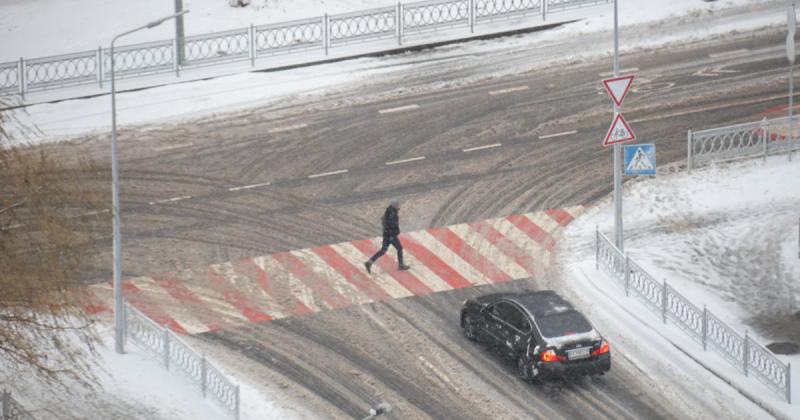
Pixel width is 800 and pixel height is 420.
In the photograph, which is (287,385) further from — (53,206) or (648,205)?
(648,205)

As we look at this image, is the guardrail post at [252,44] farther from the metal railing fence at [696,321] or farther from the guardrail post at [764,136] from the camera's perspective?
the guardrail post at [764,136]

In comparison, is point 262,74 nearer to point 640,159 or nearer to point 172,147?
point 172,147

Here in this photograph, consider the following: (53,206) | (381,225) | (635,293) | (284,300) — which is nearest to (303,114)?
(381,225)

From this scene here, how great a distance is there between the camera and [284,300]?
30.3 meters

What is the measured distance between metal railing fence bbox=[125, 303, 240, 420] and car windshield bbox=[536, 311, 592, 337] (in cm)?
650

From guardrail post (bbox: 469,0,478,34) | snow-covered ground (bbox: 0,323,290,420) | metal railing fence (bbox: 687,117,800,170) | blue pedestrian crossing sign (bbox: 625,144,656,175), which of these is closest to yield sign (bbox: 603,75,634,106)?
blue pedestrian crossing sign (bbox: 625,144,656,175)

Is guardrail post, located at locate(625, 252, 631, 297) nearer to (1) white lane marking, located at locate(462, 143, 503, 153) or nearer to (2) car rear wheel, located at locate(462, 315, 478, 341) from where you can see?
(2) car rear wheel, located at locate(462, 315, 478, 341)

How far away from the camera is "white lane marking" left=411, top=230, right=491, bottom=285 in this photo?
103ft

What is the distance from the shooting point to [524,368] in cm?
2680

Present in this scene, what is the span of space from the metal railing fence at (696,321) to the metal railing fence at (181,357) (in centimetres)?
1036

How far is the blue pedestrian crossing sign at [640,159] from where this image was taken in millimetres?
30859

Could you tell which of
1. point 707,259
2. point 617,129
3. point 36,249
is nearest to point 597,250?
point 707,259

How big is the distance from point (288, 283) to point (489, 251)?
535cm

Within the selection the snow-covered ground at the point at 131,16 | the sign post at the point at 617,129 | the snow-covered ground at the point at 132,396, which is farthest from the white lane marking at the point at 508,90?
the snow-covered ground at the point at 132,396
